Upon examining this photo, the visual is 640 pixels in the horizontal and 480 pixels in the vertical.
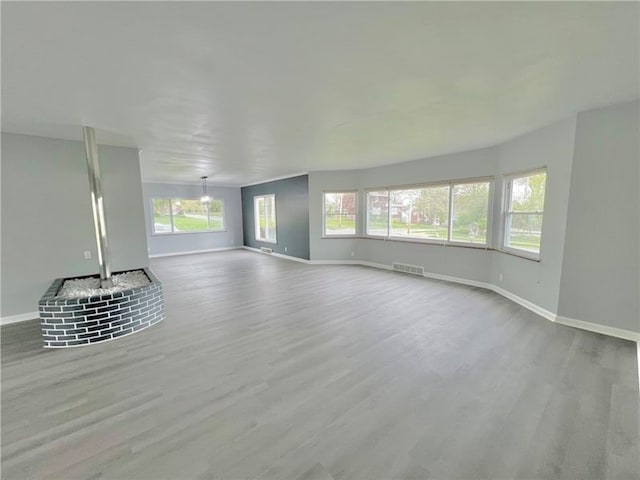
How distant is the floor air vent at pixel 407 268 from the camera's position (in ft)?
20.1

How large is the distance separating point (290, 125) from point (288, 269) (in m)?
4.22

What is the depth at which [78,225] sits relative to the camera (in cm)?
418

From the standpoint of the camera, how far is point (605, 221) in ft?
10.2

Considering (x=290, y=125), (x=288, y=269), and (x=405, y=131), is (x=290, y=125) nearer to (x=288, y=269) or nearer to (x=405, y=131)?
(x=405, y=131)

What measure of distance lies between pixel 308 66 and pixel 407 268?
5201mm

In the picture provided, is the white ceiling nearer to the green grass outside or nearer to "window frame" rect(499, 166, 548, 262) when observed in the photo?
"window frame" rect(499, 166, 548, 262)

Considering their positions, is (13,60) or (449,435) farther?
(13,60)

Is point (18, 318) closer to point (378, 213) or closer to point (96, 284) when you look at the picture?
point (96, 284)

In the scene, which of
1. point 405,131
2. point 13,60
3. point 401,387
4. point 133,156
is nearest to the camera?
point 13,60

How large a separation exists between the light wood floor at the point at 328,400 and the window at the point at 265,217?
5.69m

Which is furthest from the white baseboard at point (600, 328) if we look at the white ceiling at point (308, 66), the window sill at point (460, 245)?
the white ceiling at point (308, 66)

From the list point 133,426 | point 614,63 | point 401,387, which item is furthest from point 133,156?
point 614,63

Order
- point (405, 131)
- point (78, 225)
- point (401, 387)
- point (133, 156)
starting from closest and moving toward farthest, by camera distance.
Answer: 1. point (401, 387)
2. point (405, 131)
3. point (78, 225)
4. point (133, 156)

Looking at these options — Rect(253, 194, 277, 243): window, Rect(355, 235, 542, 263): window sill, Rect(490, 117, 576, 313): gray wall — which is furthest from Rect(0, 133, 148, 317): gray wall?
Rect(490, 117, 576, 313): gray wall
